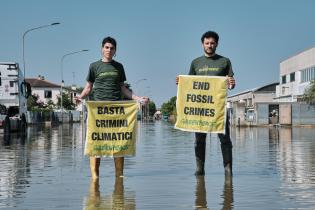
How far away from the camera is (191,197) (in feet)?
28.0

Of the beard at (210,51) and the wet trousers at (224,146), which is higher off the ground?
the beard at (210,51)

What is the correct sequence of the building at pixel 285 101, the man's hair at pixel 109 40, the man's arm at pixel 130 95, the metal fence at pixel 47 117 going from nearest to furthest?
the man's hair at pixel 109 40, the man's arm at pixel 130 95, the building at pixel 285 101, the metal fence at pixel 47 117

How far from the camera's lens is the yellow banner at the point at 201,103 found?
1084cm

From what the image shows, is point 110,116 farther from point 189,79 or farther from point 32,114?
point 32,114

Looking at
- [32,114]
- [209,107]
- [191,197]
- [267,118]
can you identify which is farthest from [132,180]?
[32,114]

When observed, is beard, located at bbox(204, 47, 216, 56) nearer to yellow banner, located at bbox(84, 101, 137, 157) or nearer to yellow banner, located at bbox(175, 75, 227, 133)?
yellow banner, located at bbox(175, 75, 227, 133)

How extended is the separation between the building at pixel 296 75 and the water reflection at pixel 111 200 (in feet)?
274

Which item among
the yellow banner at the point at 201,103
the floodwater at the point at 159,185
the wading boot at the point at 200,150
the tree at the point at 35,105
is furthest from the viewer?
the tree at the point at 35,105

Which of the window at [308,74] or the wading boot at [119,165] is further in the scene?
the window at [308,74]

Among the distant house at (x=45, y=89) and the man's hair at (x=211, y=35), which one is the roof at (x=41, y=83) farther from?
the man's hair at (x=211, y=35)

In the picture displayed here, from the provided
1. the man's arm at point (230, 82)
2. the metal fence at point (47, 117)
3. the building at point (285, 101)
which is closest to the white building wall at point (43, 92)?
the building at point (285, 101)

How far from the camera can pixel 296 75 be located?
102875 mm

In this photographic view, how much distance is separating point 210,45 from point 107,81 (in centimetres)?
160

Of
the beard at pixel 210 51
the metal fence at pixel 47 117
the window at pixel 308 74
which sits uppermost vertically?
the window at pixel 308 74
